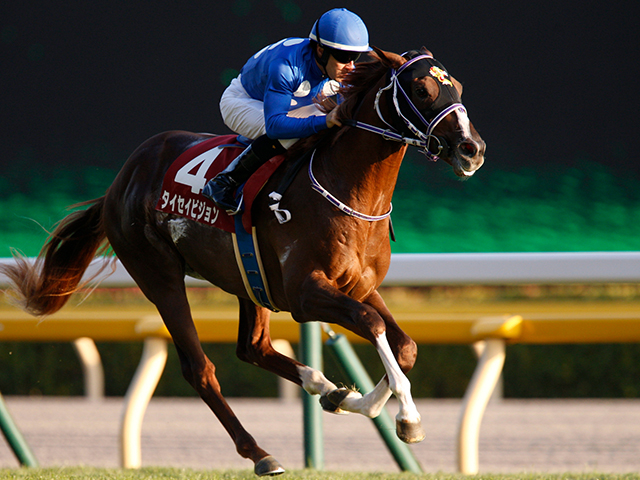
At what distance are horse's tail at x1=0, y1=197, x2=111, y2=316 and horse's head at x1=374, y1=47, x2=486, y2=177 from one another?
1913 mm

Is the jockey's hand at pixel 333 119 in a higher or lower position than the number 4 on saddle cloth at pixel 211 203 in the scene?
higher

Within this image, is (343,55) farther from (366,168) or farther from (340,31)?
(366,168)

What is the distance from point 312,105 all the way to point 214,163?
0.51 meters

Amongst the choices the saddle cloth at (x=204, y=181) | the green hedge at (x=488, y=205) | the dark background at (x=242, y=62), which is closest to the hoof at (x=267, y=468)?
the saddle cloth at (x=204, y=181)

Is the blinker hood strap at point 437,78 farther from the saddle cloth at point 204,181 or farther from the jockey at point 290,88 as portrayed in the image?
the saddle cloth at point 204,181

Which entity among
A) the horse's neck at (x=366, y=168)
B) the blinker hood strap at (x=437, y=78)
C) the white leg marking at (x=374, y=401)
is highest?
the blinker hood strap at (x=437, y=78)

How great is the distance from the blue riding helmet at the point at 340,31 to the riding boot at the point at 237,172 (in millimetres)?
428

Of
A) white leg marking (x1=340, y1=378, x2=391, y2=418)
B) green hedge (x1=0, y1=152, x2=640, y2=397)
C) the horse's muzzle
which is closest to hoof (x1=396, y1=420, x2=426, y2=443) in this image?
white leg marking (x1=340, y1=378, x2=391, y2=418)

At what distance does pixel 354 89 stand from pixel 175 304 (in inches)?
51.3

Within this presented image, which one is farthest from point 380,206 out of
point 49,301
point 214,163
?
point 49,301

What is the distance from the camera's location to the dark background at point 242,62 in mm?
5051

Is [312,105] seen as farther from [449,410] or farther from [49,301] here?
[449,410]

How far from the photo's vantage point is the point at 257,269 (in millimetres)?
3281

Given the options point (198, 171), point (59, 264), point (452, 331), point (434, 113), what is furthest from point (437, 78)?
point (59, 264)
